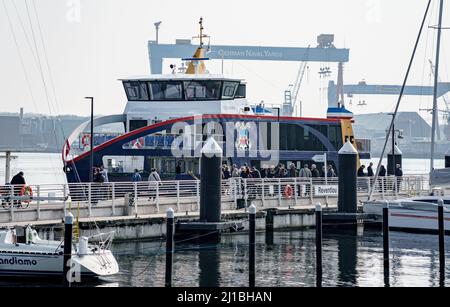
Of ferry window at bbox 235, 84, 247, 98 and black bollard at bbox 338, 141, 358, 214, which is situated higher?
ferry window at bbox 235, 84, 247, 98

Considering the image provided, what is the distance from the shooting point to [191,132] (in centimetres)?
4616

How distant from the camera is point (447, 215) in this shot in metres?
38.8

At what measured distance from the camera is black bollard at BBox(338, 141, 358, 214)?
123 ft

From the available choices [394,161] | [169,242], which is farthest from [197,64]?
[169,242]

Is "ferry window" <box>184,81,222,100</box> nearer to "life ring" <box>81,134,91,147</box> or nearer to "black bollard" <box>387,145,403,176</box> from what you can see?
"life ring" <box>81,134,91,147</box>

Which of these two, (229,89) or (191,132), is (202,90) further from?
(191,132)

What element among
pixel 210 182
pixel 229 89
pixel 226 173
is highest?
pixel 229 89

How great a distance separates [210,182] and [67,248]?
969 cm

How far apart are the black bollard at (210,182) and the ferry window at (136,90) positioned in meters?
17.3

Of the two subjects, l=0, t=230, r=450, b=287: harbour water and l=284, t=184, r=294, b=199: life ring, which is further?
l=284, t=184, r=294, b=199: life ring

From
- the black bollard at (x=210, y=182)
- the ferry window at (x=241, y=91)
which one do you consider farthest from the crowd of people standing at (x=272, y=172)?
the black bollard at (x=210, y=182)

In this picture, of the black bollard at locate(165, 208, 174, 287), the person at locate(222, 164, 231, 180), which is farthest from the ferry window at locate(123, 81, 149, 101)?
the black bollard at locate(165, 208, 174, 287)

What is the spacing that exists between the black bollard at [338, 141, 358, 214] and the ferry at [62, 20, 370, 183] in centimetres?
987
